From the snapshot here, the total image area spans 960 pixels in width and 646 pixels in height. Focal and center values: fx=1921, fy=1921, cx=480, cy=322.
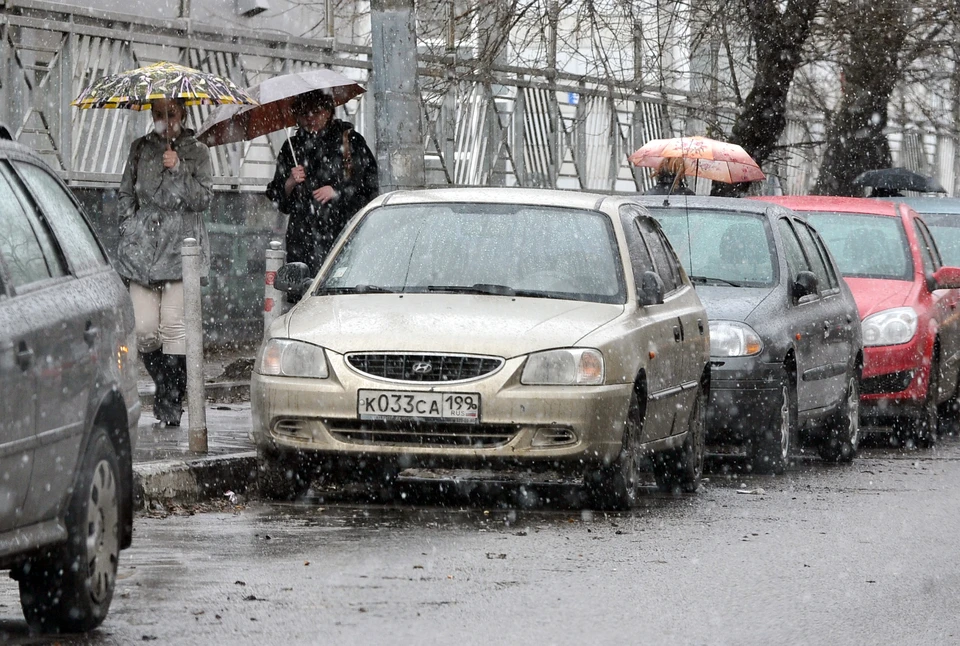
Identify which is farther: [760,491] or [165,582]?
[760,491]

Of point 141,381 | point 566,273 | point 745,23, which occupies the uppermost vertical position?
point 745,23

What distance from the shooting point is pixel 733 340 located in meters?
11.6

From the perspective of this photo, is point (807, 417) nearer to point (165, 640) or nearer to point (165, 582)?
point (165, 582)

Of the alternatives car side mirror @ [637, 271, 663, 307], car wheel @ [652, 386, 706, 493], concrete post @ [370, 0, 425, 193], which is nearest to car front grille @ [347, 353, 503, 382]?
car side mirror @ [637, 271, 663, 307]

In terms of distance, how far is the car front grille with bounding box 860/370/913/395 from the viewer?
1419 cm

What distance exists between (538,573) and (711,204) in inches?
239

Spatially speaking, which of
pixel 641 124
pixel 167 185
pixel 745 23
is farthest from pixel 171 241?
pixel 641 124

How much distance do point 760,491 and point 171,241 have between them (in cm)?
387

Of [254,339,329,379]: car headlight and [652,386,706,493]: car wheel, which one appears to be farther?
[652,386,706,493]: car wheel

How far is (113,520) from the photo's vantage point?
6316 millimetres

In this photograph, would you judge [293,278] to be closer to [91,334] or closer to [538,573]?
[538,573]

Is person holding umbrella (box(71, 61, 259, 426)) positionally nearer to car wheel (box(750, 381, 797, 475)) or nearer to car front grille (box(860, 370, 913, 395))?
car wheel (box(750, 381, 797, 475))

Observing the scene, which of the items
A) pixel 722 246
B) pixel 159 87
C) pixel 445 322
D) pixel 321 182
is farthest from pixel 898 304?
pixel 445 322

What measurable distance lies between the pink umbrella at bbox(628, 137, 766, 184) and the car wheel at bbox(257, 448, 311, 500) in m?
9.03
